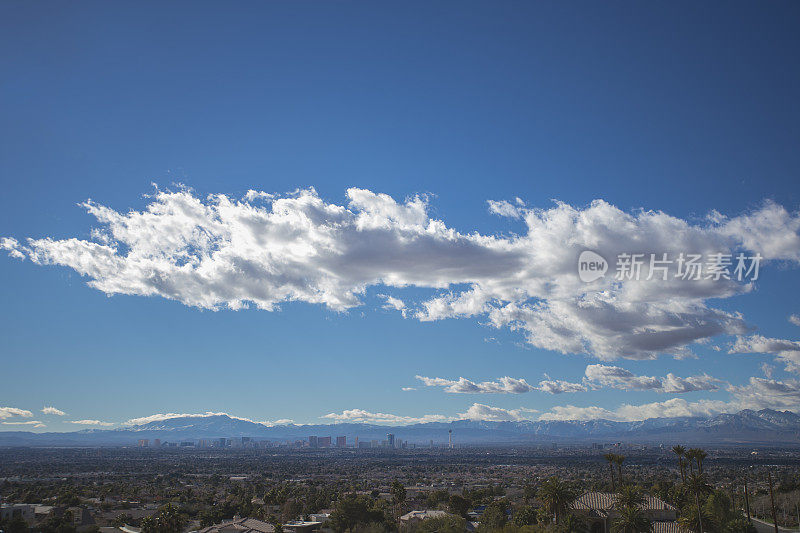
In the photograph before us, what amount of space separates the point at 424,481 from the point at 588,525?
94.1m

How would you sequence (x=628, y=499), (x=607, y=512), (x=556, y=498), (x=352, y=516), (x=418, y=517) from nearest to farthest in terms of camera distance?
(x=556, y=498) < (x=628, y=499) < (x=607, y=512) < (x=352, y=516) < (x=418, y=517)

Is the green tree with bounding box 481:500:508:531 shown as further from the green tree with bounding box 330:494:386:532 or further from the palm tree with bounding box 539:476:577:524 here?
the green tree with bounding box 330:494:386:532

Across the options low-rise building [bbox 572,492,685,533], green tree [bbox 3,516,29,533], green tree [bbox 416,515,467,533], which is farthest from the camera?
low-rise building [bbox 572,492,685,533]

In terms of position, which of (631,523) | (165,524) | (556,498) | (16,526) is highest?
(556,498)

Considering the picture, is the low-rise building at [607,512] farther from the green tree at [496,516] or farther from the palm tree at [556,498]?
the green tree at [496,516]

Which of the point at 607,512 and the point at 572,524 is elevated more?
the point at 607,512

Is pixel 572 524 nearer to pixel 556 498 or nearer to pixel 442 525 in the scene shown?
pixel 556 498

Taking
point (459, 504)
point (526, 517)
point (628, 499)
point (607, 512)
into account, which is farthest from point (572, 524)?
point (459, 504)

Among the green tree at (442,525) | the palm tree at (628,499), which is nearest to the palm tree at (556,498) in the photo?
the palm tree at (628,499)

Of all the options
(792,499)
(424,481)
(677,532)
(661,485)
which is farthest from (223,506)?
(792,499)

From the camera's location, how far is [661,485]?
285 ft

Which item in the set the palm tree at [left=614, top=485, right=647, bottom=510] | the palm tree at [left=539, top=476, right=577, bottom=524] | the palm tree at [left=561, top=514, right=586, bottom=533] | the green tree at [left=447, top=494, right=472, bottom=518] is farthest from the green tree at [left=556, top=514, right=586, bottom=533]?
the green tree at [left=447, top=494, right=472, bottom=518]

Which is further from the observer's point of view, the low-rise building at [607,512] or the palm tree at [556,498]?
the low-rise building at [607,512]

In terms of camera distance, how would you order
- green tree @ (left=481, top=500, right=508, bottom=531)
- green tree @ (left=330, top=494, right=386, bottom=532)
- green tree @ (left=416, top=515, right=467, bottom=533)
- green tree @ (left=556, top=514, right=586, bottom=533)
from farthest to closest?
green tree @ (left=330, top=494, right=386, bottom=532) < green tree @ (left=481, top=500, right=508, bottom=531) < green tree @ (left=556, top=514, right=586, bottom=533) < green tree @ (left=416, top=515, right=467, bottom=533)
